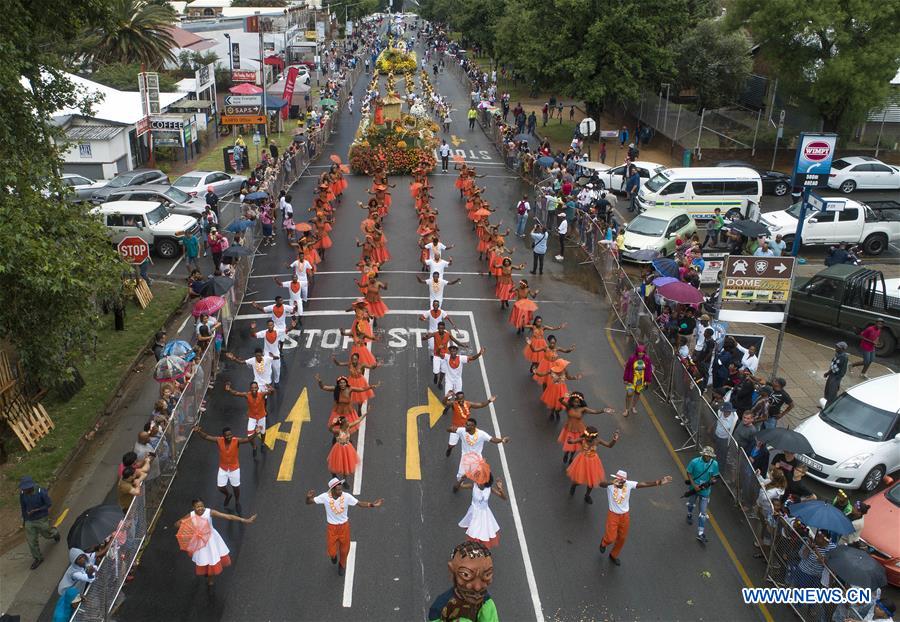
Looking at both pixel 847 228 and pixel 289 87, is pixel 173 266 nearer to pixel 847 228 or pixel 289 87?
pixel 847 228

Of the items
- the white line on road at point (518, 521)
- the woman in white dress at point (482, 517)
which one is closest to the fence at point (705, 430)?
the white line on road at point (518, 521)

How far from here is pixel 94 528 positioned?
999 centimetres

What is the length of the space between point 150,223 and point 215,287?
8.27 meters

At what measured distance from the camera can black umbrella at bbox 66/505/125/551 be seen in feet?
32.4

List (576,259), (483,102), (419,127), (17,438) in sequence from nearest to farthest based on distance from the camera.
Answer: (17,438)
(576,259)
(419,127)
(483,102)

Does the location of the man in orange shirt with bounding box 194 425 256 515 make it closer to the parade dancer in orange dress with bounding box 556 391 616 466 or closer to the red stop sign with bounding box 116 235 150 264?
the parade dancer in orange dress with bounding box 556 391 616 466

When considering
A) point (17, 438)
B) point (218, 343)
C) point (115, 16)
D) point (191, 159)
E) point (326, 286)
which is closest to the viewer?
point (17, 438)

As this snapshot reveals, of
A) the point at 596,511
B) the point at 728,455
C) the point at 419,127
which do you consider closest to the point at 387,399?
the point at 596,511

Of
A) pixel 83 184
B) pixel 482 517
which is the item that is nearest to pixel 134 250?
pixel 482 517

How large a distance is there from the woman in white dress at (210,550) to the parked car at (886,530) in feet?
29.8

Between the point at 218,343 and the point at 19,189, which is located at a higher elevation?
the point at 19,189

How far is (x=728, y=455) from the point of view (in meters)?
13.2

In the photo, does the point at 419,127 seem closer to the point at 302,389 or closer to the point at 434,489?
the point at 302,389

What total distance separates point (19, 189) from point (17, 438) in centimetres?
496
